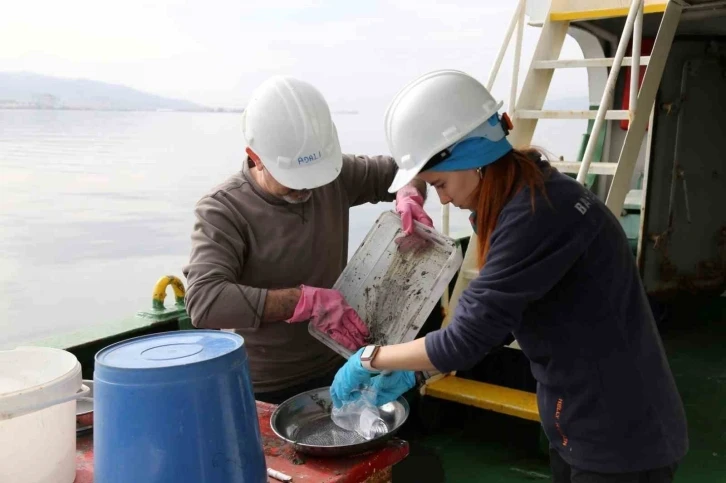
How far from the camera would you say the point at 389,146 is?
1520 millimetres

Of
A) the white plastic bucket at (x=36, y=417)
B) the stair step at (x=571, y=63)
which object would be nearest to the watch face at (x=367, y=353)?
the white plastic bucket at (x=36, y=417)

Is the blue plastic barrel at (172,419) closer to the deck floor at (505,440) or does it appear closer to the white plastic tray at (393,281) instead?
the white plastic tray at (393,281)

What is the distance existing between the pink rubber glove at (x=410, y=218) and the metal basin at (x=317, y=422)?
1.88 ft

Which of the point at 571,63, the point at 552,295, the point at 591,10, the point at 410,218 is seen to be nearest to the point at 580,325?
the point at 552,295

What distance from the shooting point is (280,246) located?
6.34 ft

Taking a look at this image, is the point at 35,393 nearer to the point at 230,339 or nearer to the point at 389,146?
the point at 230,339

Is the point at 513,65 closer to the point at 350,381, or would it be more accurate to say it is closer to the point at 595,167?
the point at 595,167

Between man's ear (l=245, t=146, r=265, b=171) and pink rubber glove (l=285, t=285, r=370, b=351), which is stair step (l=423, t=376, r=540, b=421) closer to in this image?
pink rubber glove (l=285, t=285, r=370, b=351)

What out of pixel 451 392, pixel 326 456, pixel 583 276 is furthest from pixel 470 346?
pixel 451 392

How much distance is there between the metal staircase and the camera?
10.3ft

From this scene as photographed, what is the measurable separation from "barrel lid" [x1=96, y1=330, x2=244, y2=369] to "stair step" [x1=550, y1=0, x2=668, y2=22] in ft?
10.4

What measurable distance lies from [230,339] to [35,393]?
348 mm

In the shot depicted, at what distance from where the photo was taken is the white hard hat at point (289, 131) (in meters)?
1.82

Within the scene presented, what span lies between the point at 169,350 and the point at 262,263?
727 millimetres
